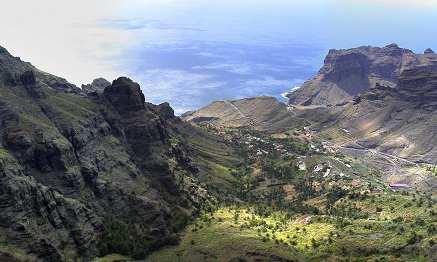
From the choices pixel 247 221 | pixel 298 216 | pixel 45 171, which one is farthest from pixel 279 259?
pixel 45 171

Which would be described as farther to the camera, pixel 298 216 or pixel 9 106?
pixel 298 216

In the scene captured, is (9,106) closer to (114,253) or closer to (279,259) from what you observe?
(114,253)

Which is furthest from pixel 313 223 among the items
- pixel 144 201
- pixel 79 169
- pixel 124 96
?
pixel 124 96

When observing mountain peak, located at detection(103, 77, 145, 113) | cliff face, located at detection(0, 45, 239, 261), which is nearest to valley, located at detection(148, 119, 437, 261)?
cliff face, located at detection(0, 45, 239, 261)

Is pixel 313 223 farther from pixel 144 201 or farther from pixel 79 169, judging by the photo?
pixel 79 169

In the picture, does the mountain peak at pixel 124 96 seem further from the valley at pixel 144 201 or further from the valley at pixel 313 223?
the valley at pixel 313 223

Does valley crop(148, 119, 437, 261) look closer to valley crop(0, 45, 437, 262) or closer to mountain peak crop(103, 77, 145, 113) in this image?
valley crop(0, 45, 437, 262)

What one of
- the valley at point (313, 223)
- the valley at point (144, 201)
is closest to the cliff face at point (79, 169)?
the valley at point (144, 201)

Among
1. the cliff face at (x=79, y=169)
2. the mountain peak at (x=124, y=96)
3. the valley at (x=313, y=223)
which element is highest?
the mountain peak at (x=124, y=96)
